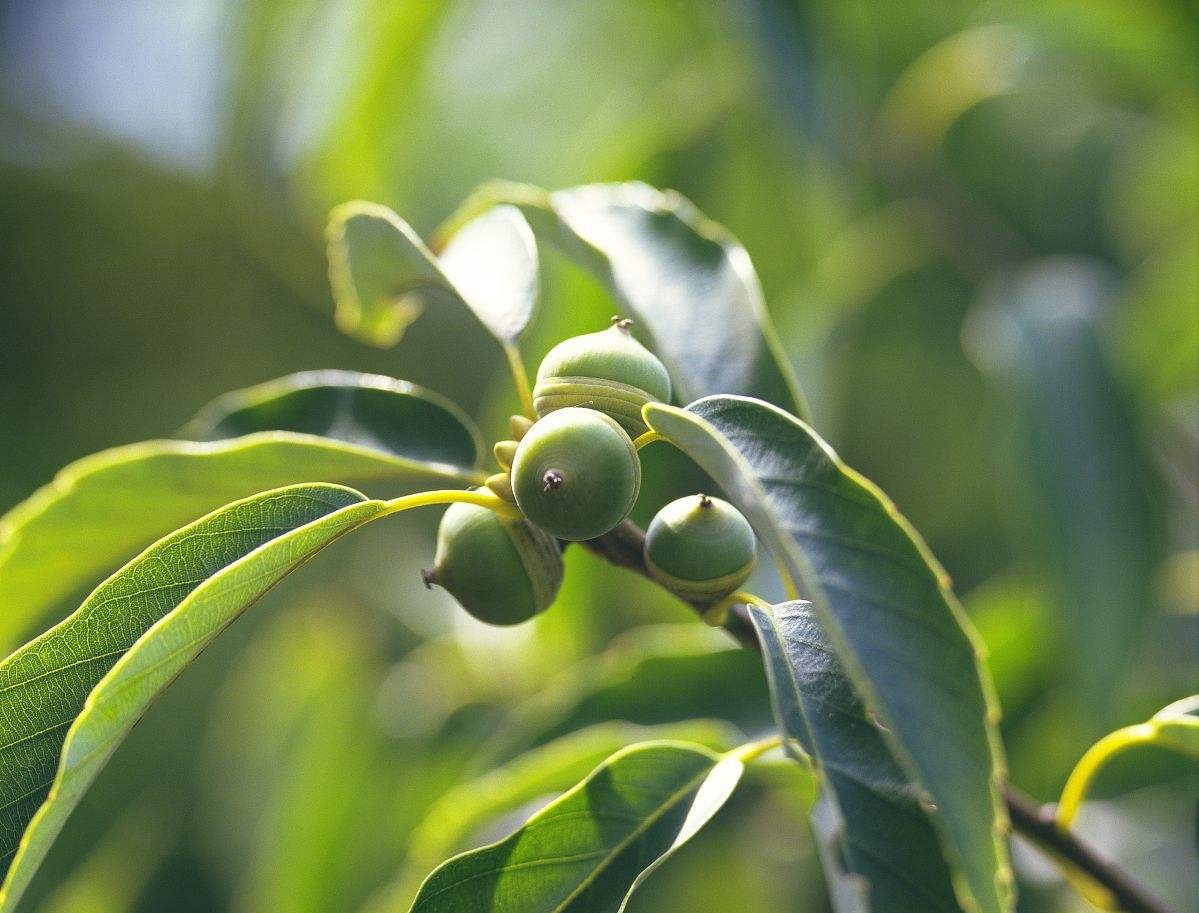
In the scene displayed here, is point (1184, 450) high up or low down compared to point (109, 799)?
up

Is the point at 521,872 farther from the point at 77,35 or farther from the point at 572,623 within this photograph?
the point at 77,35

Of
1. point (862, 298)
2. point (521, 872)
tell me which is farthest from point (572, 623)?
point (521, 872)

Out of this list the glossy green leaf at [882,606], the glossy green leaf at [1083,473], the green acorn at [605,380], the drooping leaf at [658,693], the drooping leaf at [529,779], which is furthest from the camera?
the glossy green leaf at [1083,473]

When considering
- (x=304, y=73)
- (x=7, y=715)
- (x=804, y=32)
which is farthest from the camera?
(x=304, y=73)

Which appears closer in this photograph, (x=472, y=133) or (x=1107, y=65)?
(x=1107, y=65)

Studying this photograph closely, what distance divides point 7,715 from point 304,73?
174 cm

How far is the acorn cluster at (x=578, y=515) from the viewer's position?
1.76 ft

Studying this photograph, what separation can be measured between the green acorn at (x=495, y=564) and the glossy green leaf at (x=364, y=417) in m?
0.07

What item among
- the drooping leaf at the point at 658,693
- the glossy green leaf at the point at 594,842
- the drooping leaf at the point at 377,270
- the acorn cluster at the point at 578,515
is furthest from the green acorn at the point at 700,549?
the drooping leaf at the point at 658,693

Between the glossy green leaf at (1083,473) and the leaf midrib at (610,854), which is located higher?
the leaf midrib at (610,854)

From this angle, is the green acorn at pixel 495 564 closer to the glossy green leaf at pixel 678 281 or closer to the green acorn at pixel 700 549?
the green acorn at pixel 700 549

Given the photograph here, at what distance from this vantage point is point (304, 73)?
2055 mm

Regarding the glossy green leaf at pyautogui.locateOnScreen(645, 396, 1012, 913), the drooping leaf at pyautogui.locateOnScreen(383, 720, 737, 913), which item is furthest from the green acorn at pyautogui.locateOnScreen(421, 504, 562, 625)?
the drooping leaf at pyautogui.locateOnScreen(383, 720, 737, 913)

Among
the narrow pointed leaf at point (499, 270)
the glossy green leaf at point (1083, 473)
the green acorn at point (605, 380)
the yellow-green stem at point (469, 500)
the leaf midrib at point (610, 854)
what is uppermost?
the narrow pointed leaf at point (499, 270)
